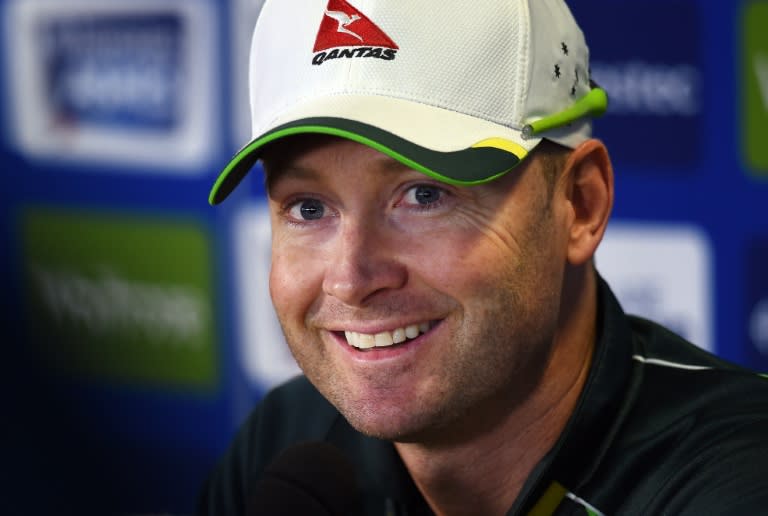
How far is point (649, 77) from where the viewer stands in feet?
6.95

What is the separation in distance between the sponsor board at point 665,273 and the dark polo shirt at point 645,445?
0.83 m

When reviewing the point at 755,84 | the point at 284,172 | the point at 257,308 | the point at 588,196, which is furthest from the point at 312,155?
the point at 257,308

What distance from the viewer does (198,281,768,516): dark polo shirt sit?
1.05 m

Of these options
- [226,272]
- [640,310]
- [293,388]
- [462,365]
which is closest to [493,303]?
[462,365]

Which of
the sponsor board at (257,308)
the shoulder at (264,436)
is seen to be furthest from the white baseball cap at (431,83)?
the sponsor board at (257,308)

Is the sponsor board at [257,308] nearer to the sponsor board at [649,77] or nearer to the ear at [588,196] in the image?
the sponsor board at [649,77]

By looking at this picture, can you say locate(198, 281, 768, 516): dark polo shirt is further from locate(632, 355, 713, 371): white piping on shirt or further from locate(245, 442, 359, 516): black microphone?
locate(245, 442, 359, 516): black microphone

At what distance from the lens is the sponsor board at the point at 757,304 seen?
2.04 metres

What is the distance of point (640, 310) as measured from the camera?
217 cm

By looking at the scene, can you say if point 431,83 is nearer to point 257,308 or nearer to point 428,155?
point 428,155

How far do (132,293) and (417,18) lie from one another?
6.23 feet

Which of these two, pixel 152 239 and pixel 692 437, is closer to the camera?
pixel 692 437

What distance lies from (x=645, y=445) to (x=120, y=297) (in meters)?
1.93

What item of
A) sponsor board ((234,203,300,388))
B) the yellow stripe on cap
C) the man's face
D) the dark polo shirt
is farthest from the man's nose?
sponsor board ((234,203,300,388))
